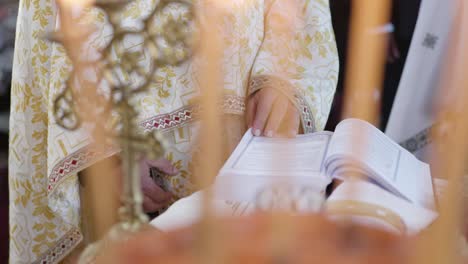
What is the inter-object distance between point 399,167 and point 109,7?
512 millimetres

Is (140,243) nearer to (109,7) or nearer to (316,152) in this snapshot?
(109,7)

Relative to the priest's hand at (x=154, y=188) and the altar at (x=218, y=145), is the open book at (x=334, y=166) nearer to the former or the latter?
the altar at (x=218, y=145)

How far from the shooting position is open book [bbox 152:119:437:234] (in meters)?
0.56

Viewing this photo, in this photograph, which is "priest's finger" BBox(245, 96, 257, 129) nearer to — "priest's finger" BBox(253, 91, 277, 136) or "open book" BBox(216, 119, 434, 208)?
"priest's finger" BBox(253, 91, 277, 136)

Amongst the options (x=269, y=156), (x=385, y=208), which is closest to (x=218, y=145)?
(x=385, y=208)

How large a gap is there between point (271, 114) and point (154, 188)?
0.23 m

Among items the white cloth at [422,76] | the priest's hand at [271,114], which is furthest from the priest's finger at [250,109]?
the white cloth at [422,76]

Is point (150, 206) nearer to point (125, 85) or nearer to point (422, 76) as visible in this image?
point (125, 85)

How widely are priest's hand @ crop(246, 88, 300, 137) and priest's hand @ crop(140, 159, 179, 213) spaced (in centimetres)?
15

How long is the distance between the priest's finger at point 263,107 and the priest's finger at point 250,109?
1 cm

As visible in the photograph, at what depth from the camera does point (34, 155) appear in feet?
3.52

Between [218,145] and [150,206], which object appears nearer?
[218,145]

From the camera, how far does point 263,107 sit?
0.98 metres

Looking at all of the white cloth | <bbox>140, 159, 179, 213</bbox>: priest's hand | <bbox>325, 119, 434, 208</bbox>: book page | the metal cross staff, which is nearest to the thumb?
<bbox>140, 159, 179, 213</bbox>: priest's hand
